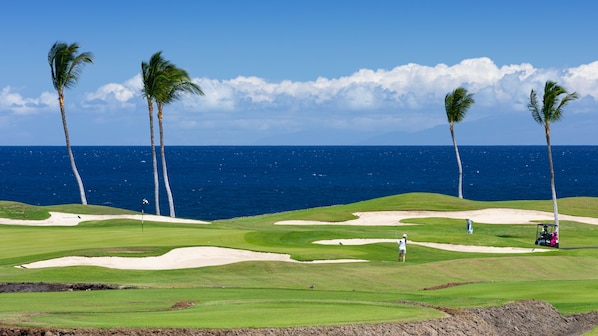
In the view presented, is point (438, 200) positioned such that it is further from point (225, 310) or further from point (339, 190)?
point (339, 190)

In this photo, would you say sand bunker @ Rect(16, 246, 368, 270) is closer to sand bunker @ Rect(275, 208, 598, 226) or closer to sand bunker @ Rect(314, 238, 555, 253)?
sand bunker @ Rect(314, 238, 555, 253)

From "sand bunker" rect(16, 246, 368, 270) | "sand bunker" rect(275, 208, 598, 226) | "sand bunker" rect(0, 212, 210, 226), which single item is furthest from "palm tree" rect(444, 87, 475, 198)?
"sand bunker" rect(16, 246, 368, 270)

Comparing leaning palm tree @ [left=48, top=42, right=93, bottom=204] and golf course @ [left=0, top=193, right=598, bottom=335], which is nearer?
golf course @ [left=0, top=193, right=598, bottom=335]

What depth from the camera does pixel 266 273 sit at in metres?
29.7

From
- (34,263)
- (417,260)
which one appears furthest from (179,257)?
(417,260)

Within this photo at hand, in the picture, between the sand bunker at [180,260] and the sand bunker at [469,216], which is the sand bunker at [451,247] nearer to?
the sand bunker at [180,260]

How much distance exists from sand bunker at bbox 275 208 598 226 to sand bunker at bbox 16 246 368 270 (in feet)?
77.7

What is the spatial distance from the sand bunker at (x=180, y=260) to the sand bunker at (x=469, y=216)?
933 inches

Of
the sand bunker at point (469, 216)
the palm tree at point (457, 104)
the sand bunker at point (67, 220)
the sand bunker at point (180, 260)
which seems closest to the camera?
the sand bunker at point (180, 260)

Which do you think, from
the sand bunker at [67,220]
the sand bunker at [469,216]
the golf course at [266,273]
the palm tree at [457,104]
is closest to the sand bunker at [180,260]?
the golf course at [266,273]

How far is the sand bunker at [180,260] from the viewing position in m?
31.3

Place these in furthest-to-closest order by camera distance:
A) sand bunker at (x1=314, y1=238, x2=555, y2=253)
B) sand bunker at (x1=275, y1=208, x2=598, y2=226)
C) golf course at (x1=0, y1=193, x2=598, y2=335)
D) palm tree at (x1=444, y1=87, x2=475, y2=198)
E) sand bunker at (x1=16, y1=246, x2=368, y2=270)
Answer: palm tree at (x1=444, y1=87, x2=475, y2=198) < sand bunker at (x1=275, y1=208, x2=598, y2=226) < sand bunker at (x1=314, y1=238, x2=555, y2=253) < sand bunker at (x1=16, y1=246, x2=368, y2=270) < golf course at (x1=0, y1=193, x2=598, y2=335)

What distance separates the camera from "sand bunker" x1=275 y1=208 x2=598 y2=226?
5847cm

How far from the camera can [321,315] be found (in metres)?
17.9
